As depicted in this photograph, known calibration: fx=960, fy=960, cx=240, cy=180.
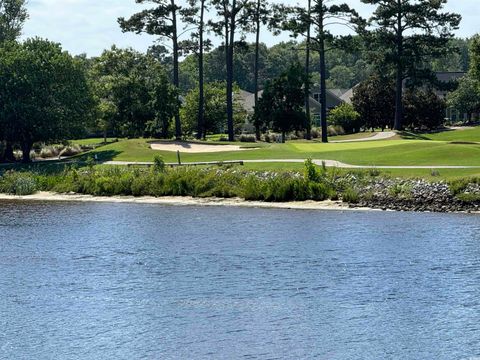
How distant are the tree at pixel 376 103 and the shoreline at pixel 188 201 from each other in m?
53.7

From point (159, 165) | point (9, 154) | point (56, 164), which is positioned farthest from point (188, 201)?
point (9, 154)

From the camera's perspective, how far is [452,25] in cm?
9850

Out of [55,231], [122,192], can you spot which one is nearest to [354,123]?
[122,192]

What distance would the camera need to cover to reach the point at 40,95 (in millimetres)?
84250

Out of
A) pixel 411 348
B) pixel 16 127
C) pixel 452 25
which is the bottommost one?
pixel 411 348

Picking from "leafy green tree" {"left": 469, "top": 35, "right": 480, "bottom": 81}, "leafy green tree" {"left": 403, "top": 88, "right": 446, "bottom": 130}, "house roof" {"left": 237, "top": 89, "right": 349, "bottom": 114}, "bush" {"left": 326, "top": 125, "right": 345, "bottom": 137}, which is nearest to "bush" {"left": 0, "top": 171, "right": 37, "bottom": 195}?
"leafy green tree" {"left": 469, "top": 35, "right": 480, "bottom": 81}

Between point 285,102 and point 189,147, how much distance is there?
11.9 m

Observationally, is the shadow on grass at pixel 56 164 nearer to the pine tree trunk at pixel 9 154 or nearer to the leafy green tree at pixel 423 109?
the pine tree trunk at pixel 9 154

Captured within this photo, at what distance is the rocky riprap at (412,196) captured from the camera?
52.0 meters

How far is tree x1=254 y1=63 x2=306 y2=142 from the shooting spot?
87188mm

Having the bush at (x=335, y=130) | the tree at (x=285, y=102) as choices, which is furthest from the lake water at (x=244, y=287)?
the bush at (x=335, y=130)

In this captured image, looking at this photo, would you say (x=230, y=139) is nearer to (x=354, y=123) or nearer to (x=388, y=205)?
(x=354, y=123)

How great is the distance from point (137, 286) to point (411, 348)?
11.9 m

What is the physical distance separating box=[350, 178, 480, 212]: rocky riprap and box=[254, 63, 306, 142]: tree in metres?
31.0
